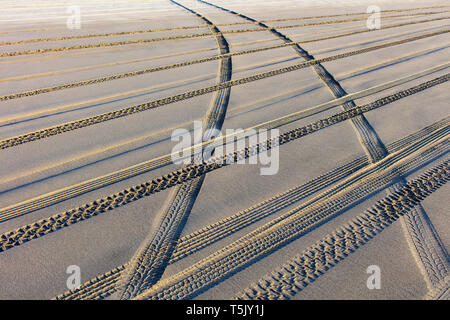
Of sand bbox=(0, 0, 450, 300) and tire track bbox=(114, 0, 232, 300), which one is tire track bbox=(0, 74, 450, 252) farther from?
tire track bbox=(114, 0, 232, 300)

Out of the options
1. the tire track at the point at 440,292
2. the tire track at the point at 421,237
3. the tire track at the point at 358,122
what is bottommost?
the tire track at the point at 440,292

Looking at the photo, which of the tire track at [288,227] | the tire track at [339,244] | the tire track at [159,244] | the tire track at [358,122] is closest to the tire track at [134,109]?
the tire track at [358,122]

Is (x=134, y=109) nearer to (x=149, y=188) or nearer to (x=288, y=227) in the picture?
(x=149, y=188)

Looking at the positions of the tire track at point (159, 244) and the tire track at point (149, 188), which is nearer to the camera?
the tire track at point (159, 244)

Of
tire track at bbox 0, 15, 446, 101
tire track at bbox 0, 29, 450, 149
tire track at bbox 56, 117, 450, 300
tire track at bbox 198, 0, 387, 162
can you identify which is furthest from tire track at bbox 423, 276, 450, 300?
tire track at bbox 0, 15, 446, 101

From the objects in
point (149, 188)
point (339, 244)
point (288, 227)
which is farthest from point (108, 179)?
point (339, 244)

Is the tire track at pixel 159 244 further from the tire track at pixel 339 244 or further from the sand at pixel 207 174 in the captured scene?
the tire track at pixel 339 244

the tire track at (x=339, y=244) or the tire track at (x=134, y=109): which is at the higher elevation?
the tire track at (x=134, y=109)
